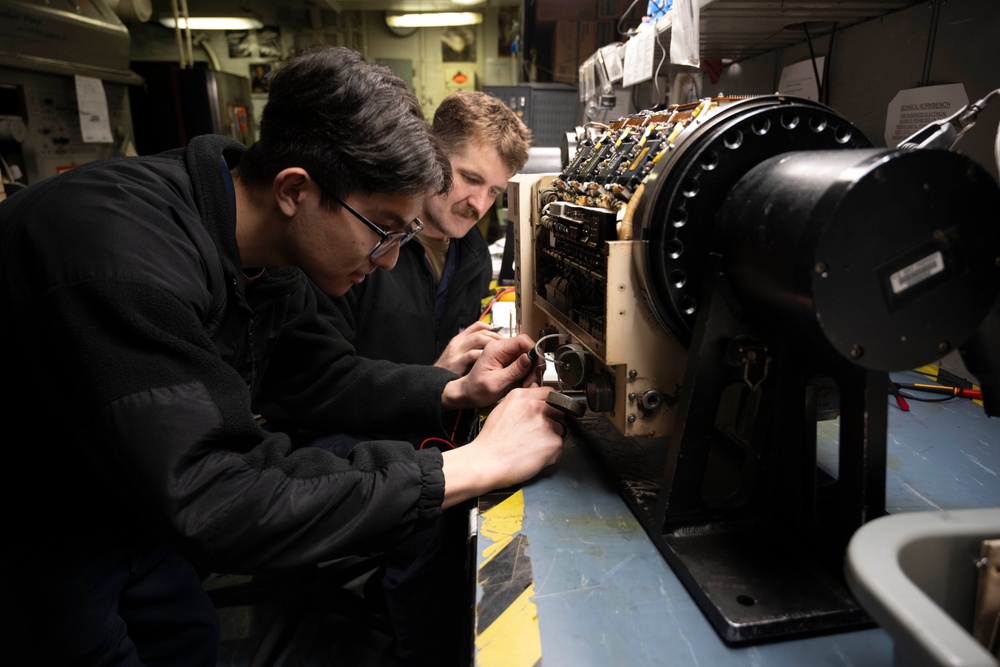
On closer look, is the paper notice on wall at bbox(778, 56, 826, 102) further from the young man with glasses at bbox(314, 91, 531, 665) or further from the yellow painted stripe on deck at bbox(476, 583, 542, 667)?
the yellow painted stripe on deck at bbox(476, 583, 542, 667)

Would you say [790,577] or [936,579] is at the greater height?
[936,579]

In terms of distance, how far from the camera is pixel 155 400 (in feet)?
2.31

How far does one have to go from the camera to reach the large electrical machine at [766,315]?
25.5 inches

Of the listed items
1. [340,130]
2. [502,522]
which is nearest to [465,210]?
[340,130]

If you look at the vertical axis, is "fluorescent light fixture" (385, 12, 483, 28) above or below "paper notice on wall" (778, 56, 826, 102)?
above

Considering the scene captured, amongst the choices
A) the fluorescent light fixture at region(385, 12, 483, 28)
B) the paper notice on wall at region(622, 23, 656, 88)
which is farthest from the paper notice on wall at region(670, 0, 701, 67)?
the fluorescent light fixture at region(385, 12, 483, 28)

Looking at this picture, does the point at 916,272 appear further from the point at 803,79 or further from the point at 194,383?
the point at 803,79

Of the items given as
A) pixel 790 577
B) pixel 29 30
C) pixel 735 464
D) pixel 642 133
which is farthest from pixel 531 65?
pixel 790 577

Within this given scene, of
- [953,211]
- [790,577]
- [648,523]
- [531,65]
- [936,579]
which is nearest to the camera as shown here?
[936,579]

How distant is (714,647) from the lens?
0.69 metres

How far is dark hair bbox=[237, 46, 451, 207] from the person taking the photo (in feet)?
3.10

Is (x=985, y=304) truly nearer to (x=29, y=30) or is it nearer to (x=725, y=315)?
(x=725, y=315)

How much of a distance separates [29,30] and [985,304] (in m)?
3.30

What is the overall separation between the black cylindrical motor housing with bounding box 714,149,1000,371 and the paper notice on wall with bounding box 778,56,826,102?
1066mm
